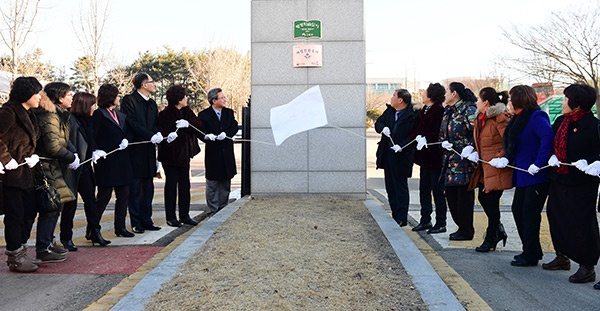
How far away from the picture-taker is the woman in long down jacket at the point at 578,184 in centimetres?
494

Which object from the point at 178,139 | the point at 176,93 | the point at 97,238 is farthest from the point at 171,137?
the point at 97,238

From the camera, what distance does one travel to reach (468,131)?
680cm

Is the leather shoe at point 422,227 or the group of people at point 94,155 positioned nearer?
the group of people at point 94,155

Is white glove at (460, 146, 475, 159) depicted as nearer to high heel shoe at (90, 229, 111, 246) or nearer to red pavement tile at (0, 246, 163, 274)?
red pavement tile at (0, 246, 163, 274)

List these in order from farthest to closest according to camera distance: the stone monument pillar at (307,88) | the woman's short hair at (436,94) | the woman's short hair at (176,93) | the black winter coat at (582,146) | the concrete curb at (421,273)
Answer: the stone monument pillar at (307,88), the woman's short hair at (176,93), the woman's short hair at (436,94), the black winter coat at (582,146), the concrete curb at (421,273)

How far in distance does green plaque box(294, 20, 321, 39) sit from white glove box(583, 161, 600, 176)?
5.71 m

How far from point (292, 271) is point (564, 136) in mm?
2848

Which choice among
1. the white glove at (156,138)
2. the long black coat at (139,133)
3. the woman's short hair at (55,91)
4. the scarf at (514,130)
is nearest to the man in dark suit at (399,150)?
the scarf at (514,130)

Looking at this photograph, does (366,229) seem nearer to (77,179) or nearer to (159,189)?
(77,179)

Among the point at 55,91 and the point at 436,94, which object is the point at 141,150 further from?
the point at 436,94

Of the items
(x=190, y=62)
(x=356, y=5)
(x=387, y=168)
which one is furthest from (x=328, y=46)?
(x=190, y=62)

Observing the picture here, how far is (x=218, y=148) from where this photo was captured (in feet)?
29.0

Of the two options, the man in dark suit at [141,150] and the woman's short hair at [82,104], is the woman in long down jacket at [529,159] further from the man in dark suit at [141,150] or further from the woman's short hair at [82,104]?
the woman's short hair at [82,104]

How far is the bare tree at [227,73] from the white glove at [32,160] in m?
34.6
